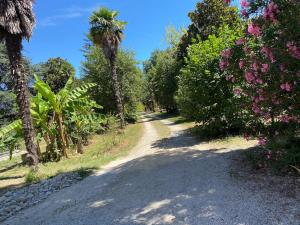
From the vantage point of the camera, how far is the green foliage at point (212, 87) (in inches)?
559

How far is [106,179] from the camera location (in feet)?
34.2

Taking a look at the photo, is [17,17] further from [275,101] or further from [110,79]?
[110,79]

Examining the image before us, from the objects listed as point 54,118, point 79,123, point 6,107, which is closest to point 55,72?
point 6,107

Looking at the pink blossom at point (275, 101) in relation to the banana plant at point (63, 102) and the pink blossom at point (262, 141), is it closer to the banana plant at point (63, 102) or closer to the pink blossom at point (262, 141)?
the pink blossom at point (262, 141)

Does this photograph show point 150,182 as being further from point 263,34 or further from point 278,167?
point 263,34

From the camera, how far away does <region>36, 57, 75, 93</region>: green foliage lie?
4953cm

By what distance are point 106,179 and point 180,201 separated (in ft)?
13.0

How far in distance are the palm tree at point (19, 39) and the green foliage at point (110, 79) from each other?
24.0 metres

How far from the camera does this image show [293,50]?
5.80 meters

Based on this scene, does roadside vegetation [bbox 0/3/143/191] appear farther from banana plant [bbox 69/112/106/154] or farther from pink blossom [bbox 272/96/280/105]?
pink blossom [bbox 272/96/280/105]

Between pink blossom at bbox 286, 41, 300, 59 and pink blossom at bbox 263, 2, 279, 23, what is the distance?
0.69 meters

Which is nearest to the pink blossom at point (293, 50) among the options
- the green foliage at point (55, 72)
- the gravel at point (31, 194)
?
the gravel at point (31, 194)

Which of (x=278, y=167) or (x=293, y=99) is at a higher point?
(x=293, y=99)

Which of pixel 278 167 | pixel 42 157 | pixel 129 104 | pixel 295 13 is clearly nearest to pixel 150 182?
pixel 278 167
